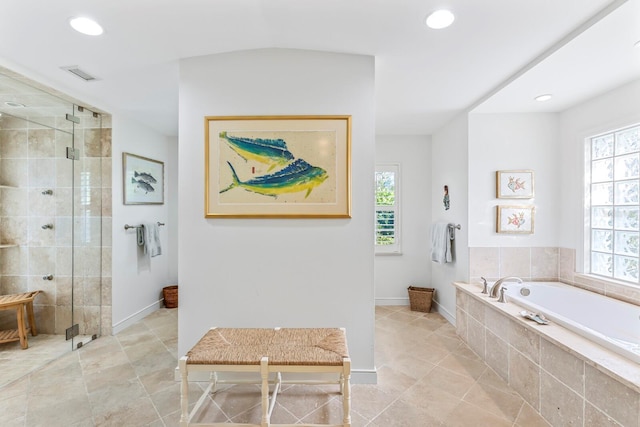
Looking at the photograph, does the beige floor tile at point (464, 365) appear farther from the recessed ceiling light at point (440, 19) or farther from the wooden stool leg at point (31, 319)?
the wooden stool leg at point (31, 319)

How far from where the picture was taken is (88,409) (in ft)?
6.33

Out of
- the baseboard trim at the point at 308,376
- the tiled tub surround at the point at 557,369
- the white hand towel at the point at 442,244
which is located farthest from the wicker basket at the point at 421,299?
the baseboard trim at the point at 308,376

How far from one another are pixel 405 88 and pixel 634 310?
254 cm

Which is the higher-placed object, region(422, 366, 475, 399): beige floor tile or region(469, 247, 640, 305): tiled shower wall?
→ region(469, 247, 640, 305): tiled shower wall

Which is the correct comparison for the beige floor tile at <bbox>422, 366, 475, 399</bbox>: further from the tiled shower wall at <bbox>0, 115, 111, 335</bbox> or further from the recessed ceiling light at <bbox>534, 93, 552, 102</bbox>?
the tiled shower wall at <bbox>0, 115, 111, 335</bbox>

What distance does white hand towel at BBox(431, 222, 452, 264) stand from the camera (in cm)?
346

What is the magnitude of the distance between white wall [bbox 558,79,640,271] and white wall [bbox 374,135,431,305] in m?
1.50

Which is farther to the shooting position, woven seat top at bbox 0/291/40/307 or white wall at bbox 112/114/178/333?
white wall at bbox 112/114/178/333

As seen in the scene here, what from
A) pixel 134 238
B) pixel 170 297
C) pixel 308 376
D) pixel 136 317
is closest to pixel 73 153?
pixel 134 238

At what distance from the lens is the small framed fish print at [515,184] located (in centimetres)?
309

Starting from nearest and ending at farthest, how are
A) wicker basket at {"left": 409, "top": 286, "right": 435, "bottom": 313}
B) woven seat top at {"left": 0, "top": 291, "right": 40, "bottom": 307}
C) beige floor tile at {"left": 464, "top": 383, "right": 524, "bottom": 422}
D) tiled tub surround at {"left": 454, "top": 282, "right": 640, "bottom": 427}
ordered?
tiled tub surround at {"left": 454, "top": 282, "right": 640, "bottom": 427} < beige floor tile at {"left": 464, "top": 383, "right": 524, "bottom": 422} < woven seat top at {"left": 0, "top": 291, "right": 40, "bottom": 307} < wicker basket at {"left": 409, "top": 286, "right": 435, "bottom": 313}

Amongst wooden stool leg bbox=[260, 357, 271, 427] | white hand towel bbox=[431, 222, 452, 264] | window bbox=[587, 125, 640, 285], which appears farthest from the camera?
white hand towel bbox=[431, 222, 452, 264]

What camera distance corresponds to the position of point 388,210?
4203 millimetres

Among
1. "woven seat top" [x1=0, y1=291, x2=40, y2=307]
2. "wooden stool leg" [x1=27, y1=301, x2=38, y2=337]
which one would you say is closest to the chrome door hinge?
"woven seat top" [x1=0, y1=291, x2=40, y2=307]
